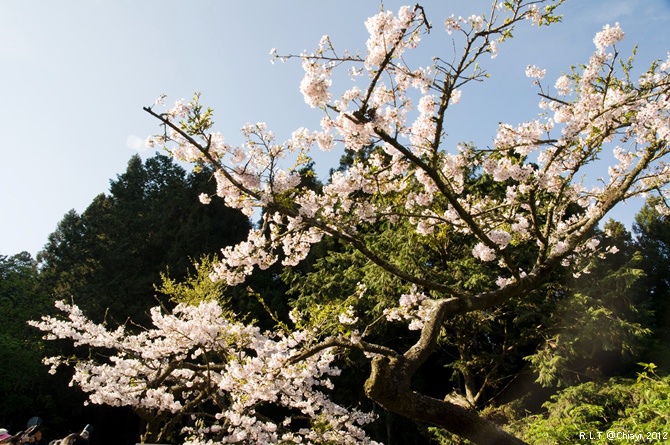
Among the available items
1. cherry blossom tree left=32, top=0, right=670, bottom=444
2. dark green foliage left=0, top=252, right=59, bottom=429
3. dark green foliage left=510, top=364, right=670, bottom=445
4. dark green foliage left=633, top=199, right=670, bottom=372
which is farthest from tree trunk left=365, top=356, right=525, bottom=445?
dark green foliage left=0, top=252, right=59, bottom=429

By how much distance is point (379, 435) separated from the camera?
48.5 ft

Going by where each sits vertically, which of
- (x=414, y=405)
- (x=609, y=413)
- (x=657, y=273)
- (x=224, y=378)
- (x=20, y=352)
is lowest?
(x=609, y=413)

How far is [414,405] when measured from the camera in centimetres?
289

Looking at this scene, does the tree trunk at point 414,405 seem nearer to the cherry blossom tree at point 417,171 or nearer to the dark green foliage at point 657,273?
the cherry blossom tree at point 417,171

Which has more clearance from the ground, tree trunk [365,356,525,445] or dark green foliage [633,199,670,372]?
dark green foliage [633,199,670,372]

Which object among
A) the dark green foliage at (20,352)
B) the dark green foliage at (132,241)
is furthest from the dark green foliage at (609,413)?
the dark green foliage at (20,352)

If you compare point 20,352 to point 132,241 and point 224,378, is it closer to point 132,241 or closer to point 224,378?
point 132,241

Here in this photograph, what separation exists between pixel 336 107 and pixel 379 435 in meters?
13.9

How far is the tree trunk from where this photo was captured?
282 cm

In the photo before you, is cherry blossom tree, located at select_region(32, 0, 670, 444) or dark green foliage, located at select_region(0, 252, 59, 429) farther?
dark green foliage, located at select_region(0, 252, 59, 429)

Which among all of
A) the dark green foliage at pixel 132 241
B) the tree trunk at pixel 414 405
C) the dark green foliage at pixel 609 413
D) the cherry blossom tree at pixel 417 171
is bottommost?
the dark green foliage at pixel 609 413

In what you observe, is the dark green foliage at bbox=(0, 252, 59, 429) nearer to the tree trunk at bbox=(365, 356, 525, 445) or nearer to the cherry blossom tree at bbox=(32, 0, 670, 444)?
the cherry blossom tree at bbox=(32, 0, 670, 444)

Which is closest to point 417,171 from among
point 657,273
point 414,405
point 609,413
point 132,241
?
point 414,405

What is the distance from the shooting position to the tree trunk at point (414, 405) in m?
2.82
